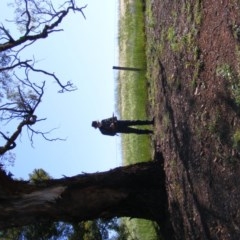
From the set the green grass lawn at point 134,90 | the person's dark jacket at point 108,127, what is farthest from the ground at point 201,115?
the green grass lawn at point 134,90

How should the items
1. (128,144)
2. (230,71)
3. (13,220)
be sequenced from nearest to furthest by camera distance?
1. (230,71)
2. (13,220)
3. (128,144)

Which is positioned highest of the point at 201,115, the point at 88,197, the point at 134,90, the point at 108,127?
the point at 134,90

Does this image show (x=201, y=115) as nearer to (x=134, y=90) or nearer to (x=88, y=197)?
(x=88, y=197)

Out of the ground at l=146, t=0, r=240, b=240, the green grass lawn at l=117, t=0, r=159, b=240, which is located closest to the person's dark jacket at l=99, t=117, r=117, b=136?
the ground at l=146, t=0, r=240, b=240

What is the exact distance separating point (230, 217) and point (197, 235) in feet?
6.57

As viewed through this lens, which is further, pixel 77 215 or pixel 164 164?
pixel 164 164

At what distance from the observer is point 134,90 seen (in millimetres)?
18359

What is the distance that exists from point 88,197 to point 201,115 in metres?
3.14

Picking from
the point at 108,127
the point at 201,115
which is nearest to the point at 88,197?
the point at 108,127

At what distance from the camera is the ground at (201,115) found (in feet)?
27.3

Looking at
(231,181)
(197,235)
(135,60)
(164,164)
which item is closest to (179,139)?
(164,164)

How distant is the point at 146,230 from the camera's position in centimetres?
1647

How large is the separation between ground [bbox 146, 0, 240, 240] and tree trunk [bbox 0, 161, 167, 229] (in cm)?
42

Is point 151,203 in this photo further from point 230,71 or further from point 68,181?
point 230,71
